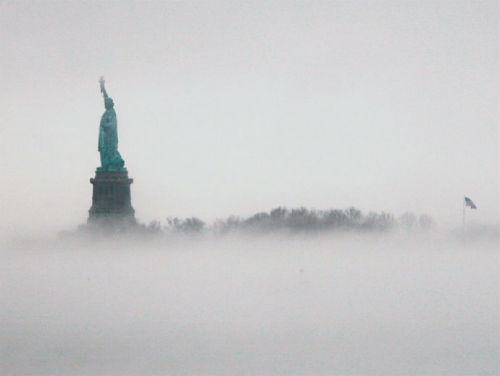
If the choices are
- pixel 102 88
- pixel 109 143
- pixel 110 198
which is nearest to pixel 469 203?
pixel 110 198

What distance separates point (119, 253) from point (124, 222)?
1.37 metres

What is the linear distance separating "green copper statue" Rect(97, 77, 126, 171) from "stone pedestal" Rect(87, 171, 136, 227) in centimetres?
37

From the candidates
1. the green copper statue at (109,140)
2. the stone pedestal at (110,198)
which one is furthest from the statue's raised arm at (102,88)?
the stone pedestal at (110,198)

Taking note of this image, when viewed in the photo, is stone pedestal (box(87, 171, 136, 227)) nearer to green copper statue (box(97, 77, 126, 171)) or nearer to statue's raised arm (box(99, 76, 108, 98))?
green copper statue (box(97, 77, 126, 171))

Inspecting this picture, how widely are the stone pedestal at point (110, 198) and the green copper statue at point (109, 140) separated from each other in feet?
1.23

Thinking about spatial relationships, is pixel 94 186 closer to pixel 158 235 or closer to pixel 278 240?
pixel 158 235

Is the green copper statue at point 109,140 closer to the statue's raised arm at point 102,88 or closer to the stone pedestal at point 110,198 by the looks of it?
the statue's raised arm at point 102,88

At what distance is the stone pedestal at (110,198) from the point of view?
54406mm

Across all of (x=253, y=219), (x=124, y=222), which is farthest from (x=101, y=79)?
(x=253, y=219)

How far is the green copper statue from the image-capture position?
2154 inches

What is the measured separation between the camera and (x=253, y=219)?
200 ft

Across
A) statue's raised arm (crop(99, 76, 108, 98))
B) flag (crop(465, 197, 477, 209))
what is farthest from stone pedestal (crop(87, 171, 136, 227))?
flag (crop(465, 197, 477, 209))

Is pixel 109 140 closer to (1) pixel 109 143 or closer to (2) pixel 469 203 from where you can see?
(1) pixel 109 143

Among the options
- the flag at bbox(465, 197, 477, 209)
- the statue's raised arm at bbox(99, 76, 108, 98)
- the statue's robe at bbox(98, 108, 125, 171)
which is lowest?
the flag at bbox(465, 197, 477, 209)
